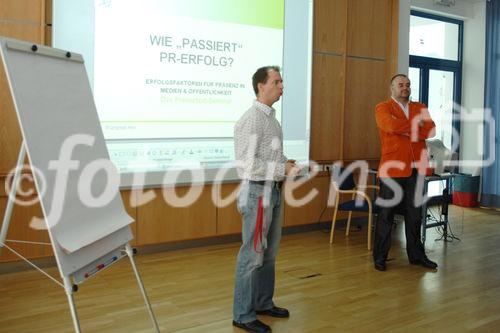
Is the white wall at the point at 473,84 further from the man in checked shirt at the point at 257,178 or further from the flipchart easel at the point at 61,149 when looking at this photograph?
the flipchart easel at the point at 61,149

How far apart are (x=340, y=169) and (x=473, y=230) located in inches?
79.5

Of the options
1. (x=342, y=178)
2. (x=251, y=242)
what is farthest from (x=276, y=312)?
(x=342, y=178)

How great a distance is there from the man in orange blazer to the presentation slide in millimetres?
1425

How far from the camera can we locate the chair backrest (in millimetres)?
6016

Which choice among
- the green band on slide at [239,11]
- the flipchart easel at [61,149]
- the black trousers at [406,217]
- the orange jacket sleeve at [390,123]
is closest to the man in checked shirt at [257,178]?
the flipchart easel at [61,149]

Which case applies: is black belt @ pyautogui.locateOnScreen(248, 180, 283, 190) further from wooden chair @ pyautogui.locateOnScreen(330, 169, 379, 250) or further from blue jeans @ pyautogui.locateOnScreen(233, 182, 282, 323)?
wooden chair @ pyautogui.locateOnScreen(330, 169, 379, 250)

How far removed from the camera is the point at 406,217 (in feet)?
16.3

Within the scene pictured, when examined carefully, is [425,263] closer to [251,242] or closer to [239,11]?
[251,242]

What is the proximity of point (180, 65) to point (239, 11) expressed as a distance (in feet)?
2.97

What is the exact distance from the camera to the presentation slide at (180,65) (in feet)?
15.4

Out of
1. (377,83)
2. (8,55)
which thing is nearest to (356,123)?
(377,83)

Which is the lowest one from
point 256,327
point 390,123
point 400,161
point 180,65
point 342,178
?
point 256,327

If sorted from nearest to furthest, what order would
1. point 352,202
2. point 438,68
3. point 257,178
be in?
1. point 257,178
2. point 352,202
3. point 438,68

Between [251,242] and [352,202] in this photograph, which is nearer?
[251,242]
